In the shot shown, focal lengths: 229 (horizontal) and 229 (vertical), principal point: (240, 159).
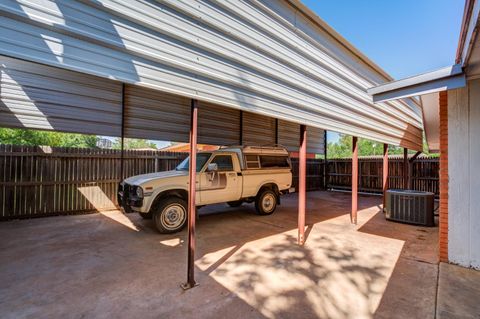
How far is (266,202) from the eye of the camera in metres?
7.24

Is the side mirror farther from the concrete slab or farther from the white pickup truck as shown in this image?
the concrete slab

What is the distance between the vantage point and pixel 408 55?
42.5 feet

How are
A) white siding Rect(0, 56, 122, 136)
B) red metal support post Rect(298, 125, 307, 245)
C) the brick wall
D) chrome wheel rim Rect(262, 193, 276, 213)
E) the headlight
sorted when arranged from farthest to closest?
chrome wheel rim Rect(262, 193, 276, 213)
white siding Rect(0, 56, 122, 136)
the headlight
red metal support post Rect(298, 125, 307, 245)
the brick wall

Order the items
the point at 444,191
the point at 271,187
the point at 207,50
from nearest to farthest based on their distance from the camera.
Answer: the point at 207,50 → the point at 444,191 → the point at 271,187

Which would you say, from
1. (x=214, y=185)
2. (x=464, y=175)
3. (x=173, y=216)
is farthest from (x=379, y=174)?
(x=173, y=216)

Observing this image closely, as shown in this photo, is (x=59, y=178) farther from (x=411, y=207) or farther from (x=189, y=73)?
(x=411, y=207)

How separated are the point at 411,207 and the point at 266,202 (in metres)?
4.00

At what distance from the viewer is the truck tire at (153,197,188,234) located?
202 inches

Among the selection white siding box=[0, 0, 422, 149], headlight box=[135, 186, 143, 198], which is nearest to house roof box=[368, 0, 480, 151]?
white siding box=[0, 0, 422, 149]

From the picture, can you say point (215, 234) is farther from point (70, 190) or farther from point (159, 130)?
point (70, 190)

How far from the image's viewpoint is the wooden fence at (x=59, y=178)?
6.40 metres

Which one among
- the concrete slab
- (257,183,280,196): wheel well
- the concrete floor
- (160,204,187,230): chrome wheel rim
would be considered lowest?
the concrete floor

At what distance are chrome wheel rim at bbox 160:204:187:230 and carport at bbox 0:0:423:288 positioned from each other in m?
2.47

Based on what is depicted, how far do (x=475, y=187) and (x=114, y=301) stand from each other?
17.4 ft
